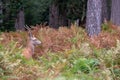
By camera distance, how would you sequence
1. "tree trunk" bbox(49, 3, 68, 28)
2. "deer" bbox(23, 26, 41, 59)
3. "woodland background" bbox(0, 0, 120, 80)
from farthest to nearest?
"tree trunk" bbox(49, 3, 68, 28) < "deer" bbox(23, 26, 41, 59) < "woodland background" bbox(0, 0, 120, 80)

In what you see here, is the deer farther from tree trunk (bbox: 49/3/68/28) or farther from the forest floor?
tree trunk (bbox: 49/3/68/28)

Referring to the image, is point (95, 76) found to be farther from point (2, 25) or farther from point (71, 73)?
point (2, 25)

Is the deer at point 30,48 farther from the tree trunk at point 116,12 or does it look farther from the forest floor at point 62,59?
the tree trunk at point 116,12

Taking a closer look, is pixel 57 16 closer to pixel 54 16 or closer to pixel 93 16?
pixel 54 16

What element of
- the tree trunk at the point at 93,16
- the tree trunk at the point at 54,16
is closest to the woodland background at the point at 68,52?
the tree trunk at the point at 93,16

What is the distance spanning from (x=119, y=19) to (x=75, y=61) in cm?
1037

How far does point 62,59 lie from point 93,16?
4416 mm

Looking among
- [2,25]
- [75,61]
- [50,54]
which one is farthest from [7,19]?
[75,61]

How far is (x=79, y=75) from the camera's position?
8.25 meters

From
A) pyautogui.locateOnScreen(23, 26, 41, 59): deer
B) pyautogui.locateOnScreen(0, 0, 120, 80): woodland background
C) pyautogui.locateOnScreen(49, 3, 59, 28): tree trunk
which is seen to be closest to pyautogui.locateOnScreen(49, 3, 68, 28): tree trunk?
pyautogui.locateOnScreen(49, 3, 59, 28): tree trunk

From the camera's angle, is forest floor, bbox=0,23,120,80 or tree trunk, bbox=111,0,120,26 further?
tree trunk, bbox=111,0,120,26

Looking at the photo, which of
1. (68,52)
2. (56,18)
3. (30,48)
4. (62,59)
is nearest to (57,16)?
(56,18)

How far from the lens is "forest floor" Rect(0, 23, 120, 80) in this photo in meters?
7.38

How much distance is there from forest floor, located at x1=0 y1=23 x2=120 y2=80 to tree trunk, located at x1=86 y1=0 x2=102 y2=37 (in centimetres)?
Result: 31
